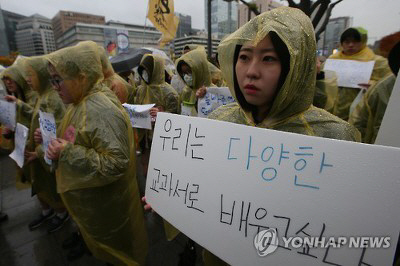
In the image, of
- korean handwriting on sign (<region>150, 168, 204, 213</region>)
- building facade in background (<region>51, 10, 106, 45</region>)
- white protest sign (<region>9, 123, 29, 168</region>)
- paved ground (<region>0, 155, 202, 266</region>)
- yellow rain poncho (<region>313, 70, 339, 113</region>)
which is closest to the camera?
korean handwriting on sign (<region>150, 168, 204, 213</region>)

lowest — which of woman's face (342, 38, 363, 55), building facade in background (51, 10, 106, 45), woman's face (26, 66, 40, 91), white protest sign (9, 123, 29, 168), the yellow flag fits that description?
white protest sign (9, 123, 29, 168)

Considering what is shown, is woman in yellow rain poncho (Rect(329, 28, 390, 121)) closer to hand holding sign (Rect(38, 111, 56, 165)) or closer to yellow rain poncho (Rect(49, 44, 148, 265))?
yellow rain poncho (Rect(49, 44, 148, 265))

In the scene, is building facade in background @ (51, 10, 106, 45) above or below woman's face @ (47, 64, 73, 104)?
above

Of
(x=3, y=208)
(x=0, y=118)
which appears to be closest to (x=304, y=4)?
(x=0, y=118)

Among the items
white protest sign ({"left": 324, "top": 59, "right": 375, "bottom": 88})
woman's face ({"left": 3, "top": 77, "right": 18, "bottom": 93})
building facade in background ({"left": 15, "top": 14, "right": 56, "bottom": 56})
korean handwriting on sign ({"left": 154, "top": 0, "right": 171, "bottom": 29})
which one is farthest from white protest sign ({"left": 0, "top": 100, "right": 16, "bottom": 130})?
building facade in background ({"left": 15, "top": 14, "right": 56, "bottom": 56})

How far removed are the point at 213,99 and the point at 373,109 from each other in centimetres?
165

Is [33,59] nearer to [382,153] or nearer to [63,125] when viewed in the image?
[63,125]

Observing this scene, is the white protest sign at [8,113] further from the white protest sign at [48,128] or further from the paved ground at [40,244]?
the paved ground at [40,244]

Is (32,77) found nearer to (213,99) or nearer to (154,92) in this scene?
(154,92)

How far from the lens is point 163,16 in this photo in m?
6.98

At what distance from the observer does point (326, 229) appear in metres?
0.69

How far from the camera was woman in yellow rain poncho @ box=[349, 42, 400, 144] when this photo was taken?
1.94 m

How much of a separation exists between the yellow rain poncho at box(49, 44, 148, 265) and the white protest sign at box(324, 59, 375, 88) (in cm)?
289

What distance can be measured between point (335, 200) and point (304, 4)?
6339mm
